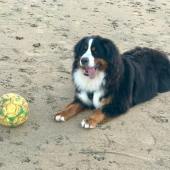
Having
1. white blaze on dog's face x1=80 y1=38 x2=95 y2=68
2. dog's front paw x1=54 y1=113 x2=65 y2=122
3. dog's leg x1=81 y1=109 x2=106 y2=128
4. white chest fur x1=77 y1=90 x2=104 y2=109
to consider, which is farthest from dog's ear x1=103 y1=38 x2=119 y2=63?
dog's front paw x1=54 y1=113 x2=65 y2=122

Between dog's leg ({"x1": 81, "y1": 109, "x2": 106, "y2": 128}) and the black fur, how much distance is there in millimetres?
71

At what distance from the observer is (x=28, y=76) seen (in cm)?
706

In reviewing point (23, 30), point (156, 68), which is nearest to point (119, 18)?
point (23, 30)

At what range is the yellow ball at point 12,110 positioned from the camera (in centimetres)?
551

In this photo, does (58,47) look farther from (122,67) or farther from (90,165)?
(90,165)

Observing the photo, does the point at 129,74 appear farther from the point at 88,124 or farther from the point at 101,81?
the point at 88,124

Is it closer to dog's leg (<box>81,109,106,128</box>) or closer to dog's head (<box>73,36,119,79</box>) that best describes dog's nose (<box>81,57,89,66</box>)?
dog's head (<box>73,36,119,79</box>)

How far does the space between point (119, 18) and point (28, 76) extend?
3464 mm

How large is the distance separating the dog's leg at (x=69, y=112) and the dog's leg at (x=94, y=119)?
0.75 ft

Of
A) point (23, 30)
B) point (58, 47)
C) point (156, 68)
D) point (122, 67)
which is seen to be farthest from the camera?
point (23, 30)

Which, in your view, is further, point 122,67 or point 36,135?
point 122,67

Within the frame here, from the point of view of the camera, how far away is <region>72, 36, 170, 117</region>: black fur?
5902 millimetres

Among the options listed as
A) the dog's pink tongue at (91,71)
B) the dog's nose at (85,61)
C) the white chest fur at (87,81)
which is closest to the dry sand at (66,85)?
the white chest fur at (87,81)

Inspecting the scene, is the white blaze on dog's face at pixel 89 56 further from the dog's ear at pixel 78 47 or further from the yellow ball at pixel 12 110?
the yellow ball at pixel 12 110
